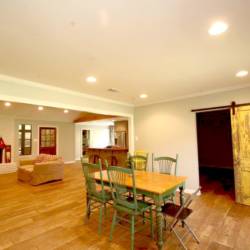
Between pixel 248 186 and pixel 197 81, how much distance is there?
243 centimetres

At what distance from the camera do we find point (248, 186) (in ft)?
11.6

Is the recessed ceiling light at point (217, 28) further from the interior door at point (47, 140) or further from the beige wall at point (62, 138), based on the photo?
the interior door at point (47, 140)

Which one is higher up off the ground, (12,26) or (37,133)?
(12,26)

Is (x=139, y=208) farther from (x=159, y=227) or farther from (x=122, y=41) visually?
(x=122, y=41)

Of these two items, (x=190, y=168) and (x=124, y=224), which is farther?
(x=190, y=168)

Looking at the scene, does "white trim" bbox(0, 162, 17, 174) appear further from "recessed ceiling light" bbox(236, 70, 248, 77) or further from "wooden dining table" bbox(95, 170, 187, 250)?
"recessed ceiling light" bbox(236, 70, 248, 77)

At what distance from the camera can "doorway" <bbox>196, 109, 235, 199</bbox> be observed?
6332mm

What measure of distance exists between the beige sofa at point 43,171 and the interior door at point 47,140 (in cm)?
265

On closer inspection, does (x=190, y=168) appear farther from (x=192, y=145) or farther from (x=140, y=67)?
(x=140, y=67)

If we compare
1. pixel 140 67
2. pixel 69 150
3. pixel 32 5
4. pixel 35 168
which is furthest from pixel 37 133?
pixel 32 5

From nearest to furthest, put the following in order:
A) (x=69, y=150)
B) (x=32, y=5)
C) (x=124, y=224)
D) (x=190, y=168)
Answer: (x=32, y=5), (x=124, y=224), (x=190, y=168), (x=69, y=150)

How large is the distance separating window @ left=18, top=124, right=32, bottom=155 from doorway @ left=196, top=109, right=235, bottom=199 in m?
7.39

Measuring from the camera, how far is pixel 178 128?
4.62m

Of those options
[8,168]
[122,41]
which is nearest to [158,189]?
[122,41]
